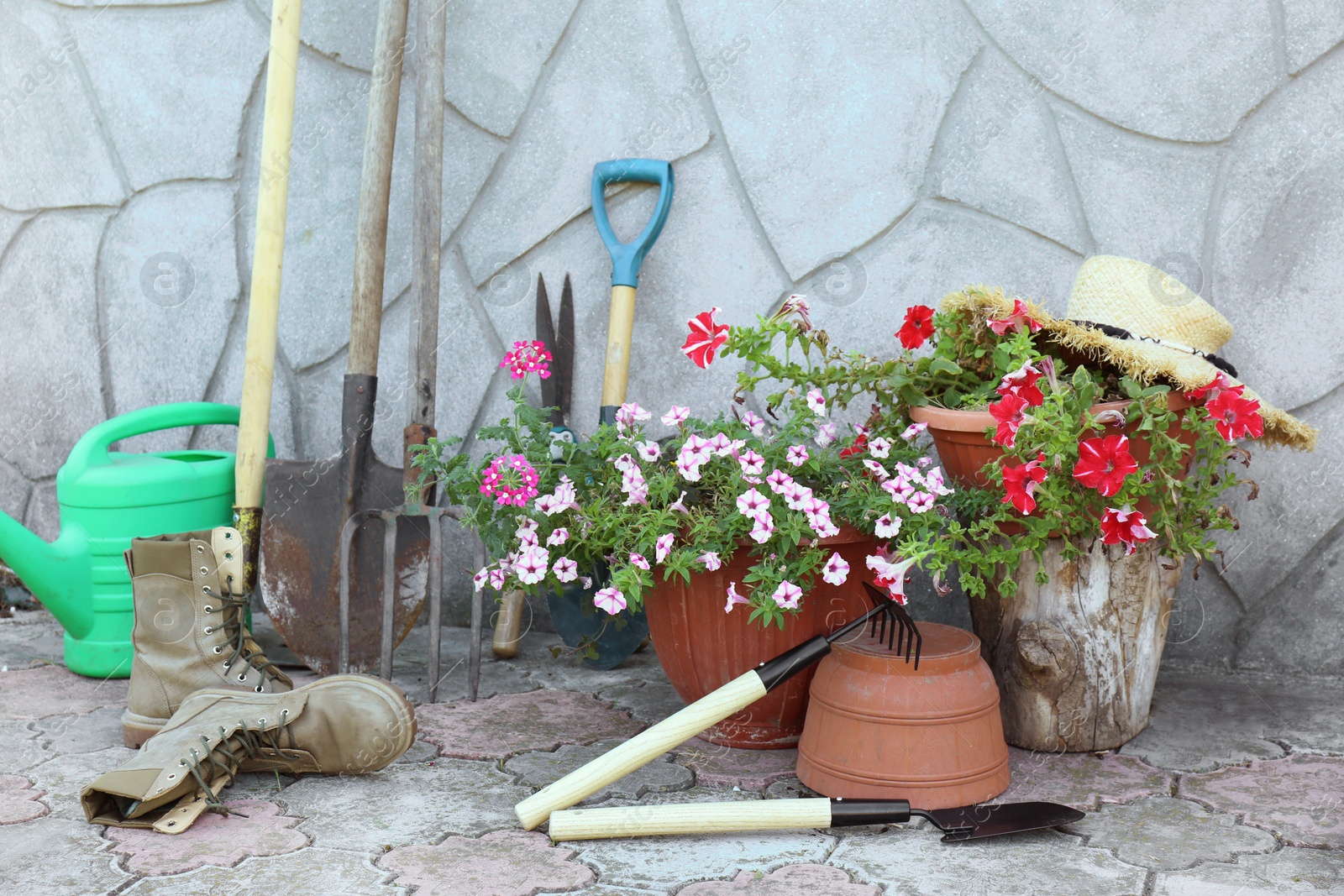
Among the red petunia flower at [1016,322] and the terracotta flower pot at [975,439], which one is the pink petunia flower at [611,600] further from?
the red petunia flower at [1016,322]

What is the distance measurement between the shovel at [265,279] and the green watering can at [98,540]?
12cm

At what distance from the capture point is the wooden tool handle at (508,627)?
243cm

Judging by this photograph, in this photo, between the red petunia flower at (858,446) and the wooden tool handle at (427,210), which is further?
the wooden tool handle at (427,210)

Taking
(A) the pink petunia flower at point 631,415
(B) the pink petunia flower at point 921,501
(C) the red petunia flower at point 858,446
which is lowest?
(B) the pink petunia flower at point 921,501

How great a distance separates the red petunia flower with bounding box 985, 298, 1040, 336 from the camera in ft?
5.79

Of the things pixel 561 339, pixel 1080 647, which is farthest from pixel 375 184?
pixel 1080 647

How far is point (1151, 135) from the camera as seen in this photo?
2.20 m

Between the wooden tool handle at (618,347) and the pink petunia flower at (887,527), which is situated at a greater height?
the wooden tool handle at (618,347)

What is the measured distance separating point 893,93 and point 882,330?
50 cm

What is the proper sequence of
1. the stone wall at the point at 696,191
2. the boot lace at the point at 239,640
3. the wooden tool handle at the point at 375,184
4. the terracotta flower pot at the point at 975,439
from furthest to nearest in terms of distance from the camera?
1. the wooden tool handle at the point at 375,184
2. the stone wall at the point at 696,191
3. the boot lace at the point at 239,640
4. the terracotta flower pot at the point at 975,439

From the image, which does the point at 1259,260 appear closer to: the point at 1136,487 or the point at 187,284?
the point at 1136,487

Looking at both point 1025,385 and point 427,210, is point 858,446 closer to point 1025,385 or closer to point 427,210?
point 1025,385

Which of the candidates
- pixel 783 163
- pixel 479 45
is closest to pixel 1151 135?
pixel 783 163

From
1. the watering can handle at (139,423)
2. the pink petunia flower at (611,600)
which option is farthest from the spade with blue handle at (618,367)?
the watering can handle at (139,423)
